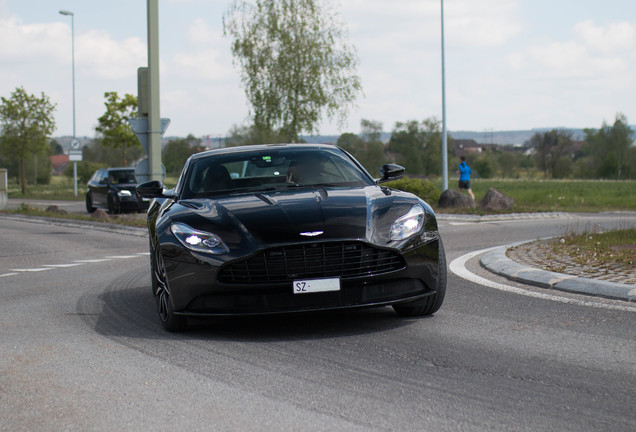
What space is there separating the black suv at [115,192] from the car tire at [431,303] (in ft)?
73.0

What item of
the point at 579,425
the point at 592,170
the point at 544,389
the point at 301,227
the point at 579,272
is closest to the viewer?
the point at 579,425

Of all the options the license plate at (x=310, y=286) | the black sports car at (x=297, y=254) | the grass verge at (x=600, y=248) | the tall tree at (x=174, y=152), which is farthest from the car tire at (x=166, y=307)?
the tall tree at (x=174, y=152)

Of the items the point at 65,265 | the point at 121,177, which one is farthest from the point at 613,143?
the point at 65,265

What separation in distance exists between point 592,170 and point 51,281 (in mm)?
127484

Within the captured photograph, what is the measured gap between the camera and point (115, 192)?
2958cm

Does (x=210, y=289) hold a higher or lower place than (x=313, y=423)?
higher

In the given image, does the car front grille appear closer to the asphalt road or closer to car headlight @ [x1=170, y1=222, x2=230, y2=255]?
car headlight @ [x1=170, y1=222, x2=230, y2=255]

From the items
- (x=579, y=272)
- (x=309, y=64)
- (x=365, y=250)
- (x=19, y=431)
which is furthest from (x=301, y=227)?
(x=309, y=64)

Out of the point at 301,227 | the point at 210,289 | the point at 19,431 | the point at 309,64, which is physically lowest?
the point at 19,431

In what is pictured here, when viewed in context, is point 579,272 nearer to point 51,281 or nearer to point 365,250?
point 365,250

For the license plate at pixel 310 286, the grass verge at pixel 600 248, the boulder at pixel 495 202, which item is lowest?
the grass verge at pixel 600 248

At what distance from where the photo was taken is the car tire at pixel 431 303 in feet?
22.2

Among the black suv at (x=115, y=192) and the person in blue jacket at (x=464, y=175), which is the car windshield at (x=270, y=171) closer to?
the black suv at (x=115, y=192)

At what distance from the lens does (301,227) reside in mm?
6133
